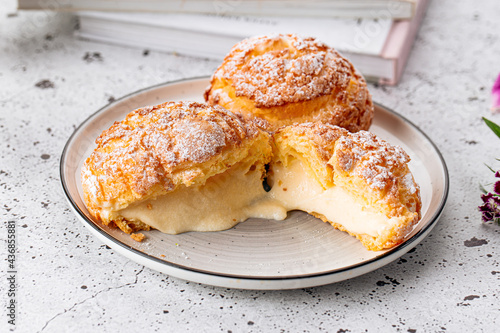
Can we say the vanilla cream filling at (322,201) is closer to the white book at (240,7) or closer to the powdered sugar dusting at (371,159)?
the powdered sugar dusting at (371,159)

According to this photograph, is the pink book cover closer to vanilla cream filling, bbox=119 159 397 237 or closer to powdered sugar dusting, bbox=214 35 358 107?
powdered sugar dusting, bbox=214 35 358 107

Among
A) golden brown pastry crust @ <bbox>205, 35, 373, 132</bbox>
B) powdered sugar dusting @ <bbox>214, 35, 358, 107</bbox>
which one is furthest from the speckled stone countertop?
powdered sugar dusting @ <bbox>214, 35, 358, 107</bbox>

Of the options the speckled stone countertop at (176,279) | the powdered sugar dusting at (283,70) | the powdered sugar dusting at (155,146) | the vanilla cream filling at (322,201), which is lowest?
the speckled stone countertop at (176,279)

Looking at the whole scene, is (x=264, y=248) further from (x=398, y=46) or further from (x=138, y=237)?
(x=398, y=46)

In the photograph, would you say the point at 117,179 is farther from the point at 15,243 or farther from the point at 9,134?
the point at 9,134

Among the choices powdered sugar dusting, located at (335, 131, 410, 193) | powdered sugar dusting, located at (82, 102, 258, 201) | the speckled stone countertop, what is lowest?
the speckled stone countertop

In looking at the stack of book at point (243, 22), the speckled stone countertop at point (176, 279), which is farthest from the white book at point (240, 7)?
the speckled stone countertop at point (176, 279)
